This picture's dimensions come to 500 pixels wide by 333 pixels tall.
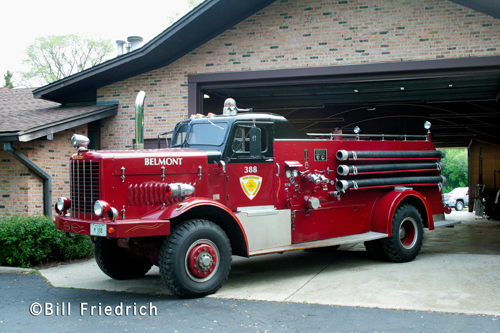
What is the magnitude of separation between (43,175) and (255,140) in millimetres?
5606

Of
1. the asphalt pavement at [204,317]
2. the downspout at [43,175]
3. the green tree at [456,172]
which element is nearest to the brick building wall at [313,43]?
the downspout at [43,175]

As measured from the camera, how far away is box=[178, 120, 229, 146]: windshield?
747cm

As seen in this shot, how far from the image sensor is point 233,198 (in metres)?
7.38

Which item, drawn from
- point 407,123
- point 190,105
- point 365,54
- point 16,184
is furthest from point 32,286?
point 407,123

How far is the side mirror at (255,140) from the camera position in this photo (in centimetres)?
730

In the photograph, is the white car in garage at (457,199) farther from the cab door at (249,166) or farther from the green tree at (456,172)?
the green tree at (456,172)

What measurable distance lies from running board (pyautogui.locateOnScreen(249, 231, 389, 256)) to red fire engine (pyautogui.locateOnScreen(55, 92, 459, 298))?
23 mm

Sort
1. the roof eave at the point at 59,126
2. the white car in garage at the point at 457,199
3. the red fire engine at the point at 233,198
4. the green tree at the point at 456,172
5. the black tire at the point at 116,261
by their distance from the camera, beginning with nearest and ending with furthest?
the red fire engine at the point at 233,198
the black tire at the point at 116,261
the roof eave at the point at 59,126
the white car in garage at the point at 457,199
the green tree at the point at 456,172

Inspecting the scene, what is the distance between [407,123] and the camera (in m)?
19.0

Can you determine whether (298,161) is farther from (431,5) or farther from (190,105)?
(431,5)

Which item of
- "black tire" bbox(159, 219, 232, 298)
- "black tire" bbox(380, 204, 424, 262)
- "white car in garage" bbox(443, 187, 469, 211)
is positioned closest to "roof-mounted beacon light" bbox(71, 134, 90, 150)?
"black tire" bbox(159, 219, 232, 298)

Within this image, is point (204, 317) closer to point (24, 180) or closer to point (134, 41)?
point (24, 180)

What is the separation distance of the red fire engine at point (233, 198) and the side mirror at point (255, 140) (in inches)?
0.7

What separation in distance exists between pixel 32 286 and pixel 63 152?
4.51 metres
